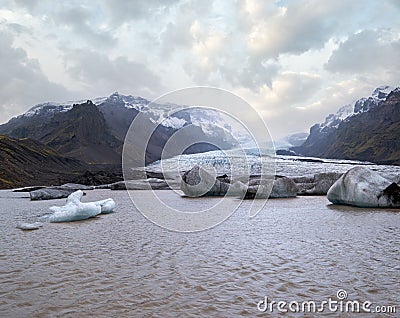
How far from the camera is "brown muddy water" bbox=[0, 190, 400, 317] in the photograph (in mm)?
4629

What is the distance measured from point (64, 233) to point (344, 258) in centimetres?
764

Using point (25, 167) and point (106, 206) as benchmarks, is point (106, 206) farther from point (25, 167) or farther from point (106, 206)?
point (25, 167)

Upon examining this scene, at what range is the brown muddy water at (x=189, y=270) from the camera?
15.2 ft

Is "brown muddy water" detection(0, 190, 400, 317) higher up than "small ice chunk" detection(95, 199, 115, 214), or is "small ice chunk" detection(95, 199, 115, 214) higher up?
"small ice chunk" detection(95, 199, 115, 214)

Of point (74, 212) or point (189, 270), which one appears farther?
point (74, 212)

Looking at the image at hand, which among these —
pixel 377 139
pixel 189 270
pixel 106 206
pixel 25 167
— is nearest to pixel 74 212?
pixel 106 206

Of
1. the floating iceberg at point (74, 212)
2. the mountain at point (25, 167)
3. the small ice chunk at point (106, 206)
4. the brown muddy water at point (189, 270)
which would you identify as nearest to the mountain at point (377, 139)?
the mountain at point (25, 167)

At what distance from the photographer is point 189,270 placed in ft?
20.5

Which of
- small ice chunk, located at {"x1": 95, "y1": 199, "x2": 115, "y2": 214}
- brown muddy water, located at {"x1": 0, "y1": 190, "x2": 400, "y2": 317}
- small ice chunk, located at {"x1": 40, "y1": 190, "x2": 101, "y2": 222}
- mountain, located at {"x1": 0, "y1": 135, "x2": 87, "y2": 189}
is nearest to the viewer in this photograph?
brown muddy water, located at {"x1": 0, "y1": 190, "x2": 400, "y2": 317}

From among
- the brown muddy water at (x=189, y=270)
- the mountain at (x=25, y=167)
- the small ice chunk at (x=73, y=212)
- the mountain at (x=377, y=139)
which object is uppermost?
the mountain at (x=377, y=139)

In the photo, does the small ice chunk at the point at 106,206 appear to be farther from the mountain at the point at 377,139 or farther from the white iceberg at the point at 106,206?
the mountain at the point at 377,139

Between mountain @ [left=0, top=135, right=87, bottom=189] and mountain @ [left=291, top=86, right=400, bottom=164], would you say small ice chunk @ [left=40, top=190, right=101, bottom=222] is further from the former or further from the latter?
mountain @ [left=291, top=86, right=400, bottom=164]

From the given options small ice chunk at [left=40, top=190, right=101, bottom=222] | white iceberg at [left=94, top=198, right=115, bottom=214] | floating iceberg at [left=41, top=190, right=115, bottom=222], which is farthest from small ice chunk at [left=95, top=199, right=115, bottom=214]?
small ice chunk at [left=40, top=190, right=101, bottom=222]

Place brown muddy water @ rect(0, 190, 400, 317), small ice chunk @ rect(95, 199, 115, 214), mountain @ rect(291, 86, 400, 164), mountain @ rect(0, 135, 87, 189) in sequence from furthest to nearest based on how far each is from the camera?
mountain @ rect(291, 86, 400, 164), mountain @ rect(0, 135, 87, 189), small ice chunk @ rect(95, 199, 115, 214), brown muddy water @ rect(0, 190, 400, 317)
